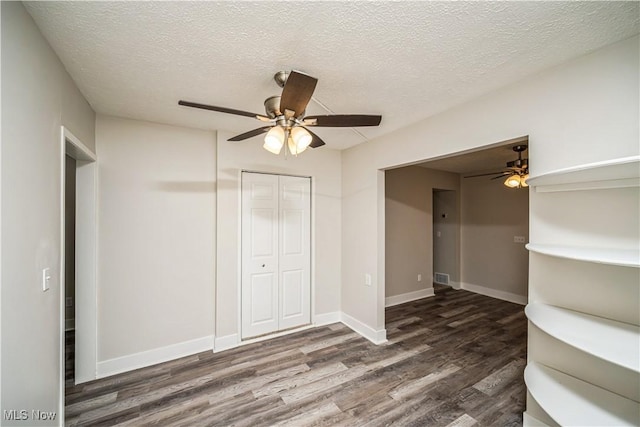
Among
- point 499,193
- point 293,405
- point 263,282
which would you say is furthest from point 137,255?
point 499,193

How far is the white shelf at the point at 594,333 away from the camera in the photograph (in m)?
1.15

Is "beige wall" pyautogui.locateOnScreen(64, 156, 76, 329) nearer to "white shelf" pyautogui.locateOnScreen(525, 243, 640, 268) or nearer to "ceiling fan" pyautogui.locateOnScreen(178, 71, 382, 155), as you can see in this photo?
"ceiling fan" pyautogui.locateOnScreen(178, 71, 382, 155)

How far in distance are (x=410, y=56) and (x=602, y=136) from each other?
120cm

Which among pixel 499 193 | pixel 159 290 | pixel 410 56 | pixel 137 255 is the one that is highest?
pixel 410 56

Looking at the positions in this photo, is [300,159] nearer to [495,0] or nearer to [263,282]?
[263,282]

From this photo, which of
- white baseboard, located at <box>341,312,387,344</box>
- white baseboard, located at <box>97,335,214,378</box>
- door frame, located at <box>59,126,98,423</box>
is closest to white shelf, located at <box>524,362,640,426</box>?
white baseboard, located at <box>341,312,387,344</box>

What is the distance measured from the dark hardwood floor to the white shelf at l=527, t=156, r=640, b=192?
1.80 meters

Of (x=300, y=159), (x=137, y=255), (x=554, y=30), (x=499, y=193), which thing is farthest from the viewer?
(x=499, y=193)

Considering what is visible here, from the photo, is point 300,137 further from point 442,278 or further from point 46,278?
point 442,278

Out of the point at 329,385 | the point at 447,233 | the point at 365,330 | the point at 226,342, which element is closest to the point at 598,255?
the point at 329,385

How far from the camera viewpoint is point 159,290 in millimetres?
2729

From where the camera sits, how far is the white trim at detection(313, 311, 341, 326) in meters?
3.63

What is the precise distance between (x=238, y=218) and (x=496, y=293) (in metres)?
4.96

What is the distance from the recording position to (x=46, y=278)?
57.6 inches
